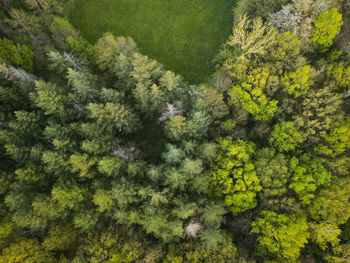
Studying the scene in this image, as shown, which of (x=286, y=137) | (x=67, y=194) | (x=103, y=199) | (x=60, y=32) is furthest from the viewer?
(x=60, y=32)

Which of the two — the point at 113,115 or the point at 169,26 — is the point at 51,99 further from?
the point at 169,26

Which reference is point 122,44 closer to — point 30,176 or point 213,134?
point 213,134

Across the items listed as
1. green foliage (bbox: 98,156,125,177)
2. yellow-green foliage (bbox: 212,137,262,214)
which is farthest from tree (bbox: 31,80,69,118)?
yellow-green foliage (bbox: 212,137,262,214)

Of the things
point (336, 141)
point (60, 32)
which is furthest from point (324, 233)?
point (60, 32)

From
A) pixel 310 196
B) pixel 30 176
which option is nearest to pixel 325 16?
pixel 310 196

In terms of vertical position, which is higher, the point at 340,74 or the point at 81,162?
the point at 340,74

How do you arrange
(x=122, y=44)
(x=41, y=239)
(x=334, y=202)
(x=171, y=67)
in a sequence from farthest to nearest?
(x=171, y=67) < (x=122, y=44) < (x=41, y=239) < (x=334, y=202)
